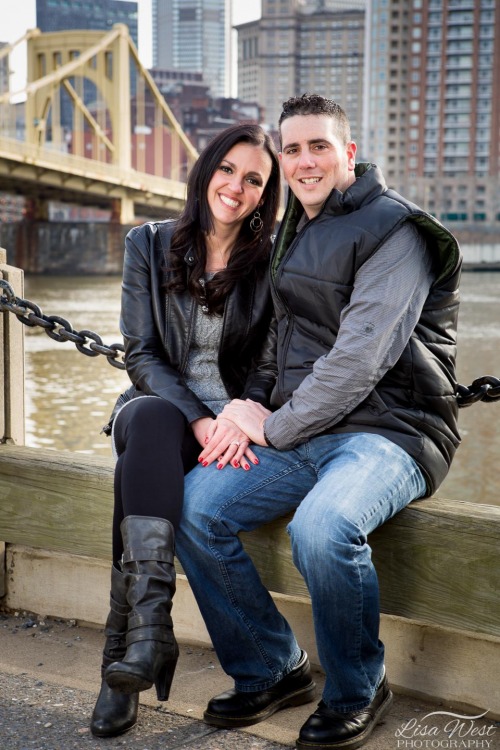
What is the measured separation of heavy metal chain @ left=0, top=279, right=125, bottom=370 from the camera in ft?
7.55

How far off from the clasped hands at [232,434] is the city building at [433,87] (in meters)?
75.8

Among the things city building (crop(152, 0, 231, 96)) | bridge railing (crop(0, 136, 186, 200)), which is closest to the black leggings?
bridge railing (crop(0, 136, 186, 200))

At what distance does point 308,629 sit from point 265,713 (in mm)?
275

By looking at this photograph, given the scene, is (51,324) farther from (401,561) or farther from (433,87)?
(433,87)

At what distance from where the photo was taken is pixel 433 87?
3007 inches

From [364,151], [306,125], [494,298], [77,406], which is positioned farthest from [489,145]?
[306,125]

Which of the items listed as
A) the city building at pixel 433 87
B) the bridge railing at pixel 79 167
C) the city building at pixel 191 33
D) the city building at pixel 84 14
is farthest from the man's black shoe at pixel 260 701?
the city building at pixel 191 33

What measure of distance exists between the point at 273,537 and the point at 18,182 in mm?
22398

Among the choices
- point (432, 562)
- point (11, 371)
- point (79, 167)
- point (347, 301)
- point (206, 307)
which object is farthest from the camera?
point (79, 167)

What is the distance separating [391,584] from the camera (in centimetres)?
179

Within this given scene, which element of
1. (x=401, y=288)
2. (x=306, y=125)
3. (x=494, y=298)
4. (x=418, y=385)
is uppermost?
(x=306, y=125)

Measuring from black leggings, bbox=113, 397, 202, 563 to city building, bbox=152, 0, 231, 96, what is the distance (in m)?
135

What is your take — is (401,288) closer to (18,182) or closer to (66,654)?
(66,654)

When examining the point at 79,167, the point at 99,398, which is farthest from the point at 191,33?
the point at 99,398
